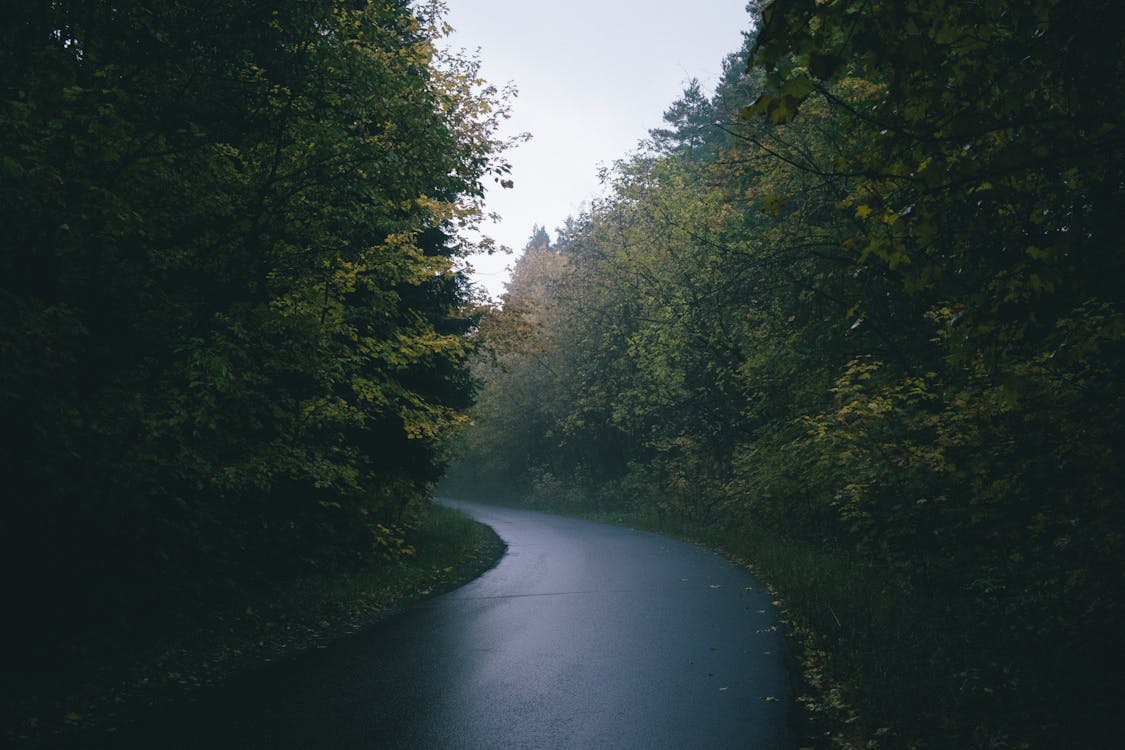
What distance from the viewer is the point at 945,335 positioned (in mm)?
4840

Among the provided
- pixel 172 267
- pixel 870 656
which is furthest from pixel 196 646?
pixel 870 656

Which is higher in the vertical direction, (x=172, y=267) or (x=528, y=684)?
(x=172, y=267)

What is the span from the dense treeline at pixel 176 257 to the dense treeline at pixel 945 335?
5071 millimetres

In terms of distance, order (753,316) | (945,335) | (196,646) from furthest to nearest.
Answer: (753,316) → (196,646) → (945,335)

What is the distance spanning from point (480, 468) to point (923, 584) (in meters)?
41.6

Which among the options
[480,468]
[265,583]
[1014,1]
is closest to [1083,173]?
[1014,1]

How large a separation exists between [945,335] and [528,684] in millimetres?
4876

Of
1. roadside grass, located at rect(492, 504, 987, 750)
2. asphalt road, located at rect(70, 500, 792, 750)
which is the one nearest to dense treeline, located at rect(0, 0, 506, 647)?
asphalt road, located at rect(70, 500, 792, 750)

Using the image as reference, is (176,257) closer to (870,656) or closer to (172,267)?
(172,267)

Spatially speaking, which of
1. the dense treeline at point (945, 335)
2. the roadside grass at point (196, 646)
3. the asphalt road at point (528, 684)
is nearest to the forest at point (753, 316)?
the dense treeline at point (945, 335)

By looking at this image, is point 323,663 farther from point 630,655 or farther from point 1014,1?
point 1014,1

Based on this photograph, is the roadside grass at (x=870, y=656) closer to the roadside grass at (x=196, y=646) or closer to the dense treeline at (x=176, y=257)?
the roadside grass at (x=196, y=646)

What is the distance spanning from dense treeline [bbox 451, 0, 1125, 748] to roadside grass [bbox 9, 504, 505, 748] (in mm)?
6160

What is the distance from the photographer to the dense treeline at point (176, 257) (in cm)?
635
